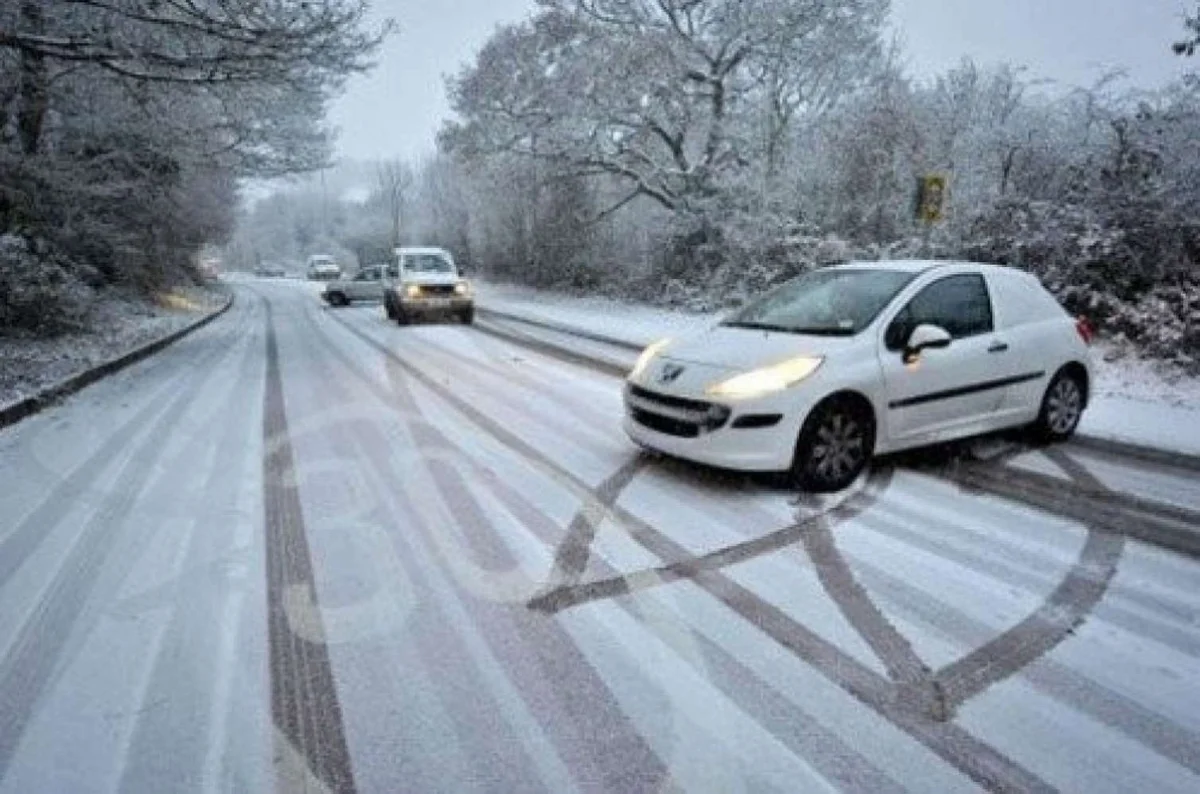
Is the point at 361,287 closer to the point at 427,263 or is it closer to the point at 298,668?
the point at 427,263

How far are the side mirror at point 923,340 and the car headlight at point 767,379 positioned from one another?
76 cm

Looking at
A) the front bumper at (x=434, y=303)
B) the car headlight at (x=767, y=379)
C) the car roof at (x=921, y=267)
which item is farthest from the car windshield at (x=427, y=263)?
the car headlight at (x=767, y=379)

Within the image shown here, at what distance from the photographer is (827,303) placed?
6.52 m

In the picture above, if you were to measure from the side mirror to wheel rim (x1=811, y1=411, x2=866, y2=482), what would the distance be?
64cm

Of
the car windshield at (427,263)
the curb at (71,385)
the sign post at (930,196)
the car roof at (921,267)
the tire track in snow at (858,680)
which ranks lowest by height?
the curb at (71,385)

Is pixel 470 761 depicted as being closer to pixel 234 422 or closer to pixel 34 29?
pixel 234 422

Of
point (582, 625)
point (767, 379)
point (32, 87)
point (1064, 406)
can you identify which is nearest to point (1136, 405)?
point (1064, 406)

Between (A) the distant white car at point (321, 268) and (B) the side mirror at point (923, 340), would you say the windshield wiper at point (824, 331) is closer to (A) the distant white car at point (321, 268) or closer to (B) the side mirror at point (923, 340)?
(B) the side mirror at point (923, 340)

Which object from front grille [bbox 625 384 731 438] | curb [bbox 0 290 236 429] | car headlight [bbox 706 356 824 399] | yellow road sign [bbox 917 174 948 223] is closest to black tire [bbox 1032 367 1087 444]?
car headlight [bbox 706 356 824 399]

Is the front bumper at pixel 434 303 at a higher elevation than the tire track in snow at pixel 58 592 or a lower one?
higher

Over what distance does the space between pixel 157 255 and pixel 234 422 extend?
1942 centimetres

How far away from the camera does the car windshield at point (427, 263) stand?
20625 millimetres

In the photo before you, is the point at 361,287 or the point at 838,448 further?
the point at 361,287

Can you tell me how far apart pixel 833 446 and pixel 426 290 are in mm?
15376
